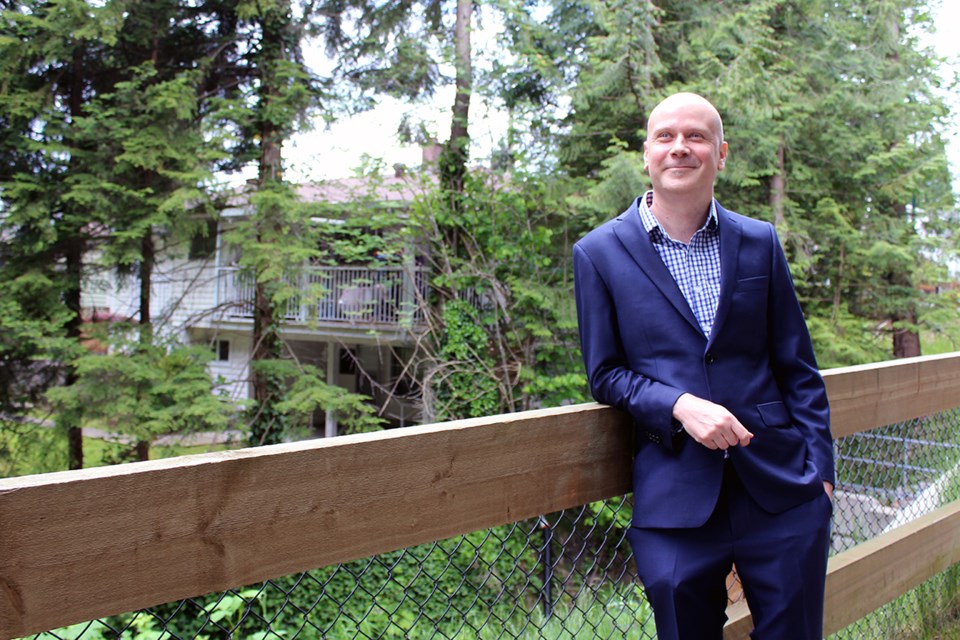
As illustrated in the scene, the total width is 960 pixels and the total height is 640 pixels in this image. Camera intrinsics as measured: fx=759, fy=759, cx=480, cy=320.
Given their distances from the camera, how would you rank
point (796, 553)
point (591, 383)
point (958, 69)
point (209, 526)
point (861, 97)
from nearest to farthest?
point (209, 526) → point (796, 553) → point (591, 383) → point (861, 97) → point (958, 69)

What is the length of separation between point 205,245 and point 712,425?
13437mm

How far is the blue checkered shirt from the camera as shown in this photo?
5.41 feet

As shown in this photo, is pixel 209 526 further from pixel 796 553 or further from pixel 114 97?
pixel 114 97

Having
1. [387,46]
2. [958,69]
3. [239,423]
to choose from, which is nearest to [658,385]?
[239,423]

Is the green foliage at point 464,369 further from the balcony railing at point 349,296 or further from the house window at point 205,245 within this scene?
the house window at point 205,245

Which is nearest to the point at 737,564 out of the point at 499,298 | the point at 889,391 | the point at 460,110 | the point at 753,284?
the point at 753,284

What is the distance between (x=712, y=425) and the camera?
145 cm

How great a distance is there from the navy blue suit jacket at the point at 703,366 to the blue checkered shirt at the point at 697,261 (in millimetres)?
31

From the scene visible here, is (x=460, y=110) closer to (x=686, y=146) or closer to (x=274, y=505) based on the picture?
(x=686, y=146)

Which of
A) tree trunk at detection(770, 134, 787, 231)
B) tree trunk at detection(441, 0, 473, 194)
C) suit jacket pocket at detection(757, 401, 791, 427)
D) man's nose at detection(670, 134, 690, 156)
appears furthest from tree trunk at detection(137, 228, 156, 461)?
suit jacket pocket at detection(757, 401, 791, 427)

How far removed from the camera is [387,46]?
13398 mm

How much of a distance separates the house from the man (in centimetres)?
906

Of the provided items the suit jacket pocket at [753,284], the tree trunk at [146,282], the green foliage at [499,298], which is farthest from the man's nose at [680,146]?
the tree trunk at [146,282]

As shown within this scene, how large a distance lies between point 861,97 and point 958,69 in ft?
8.60
